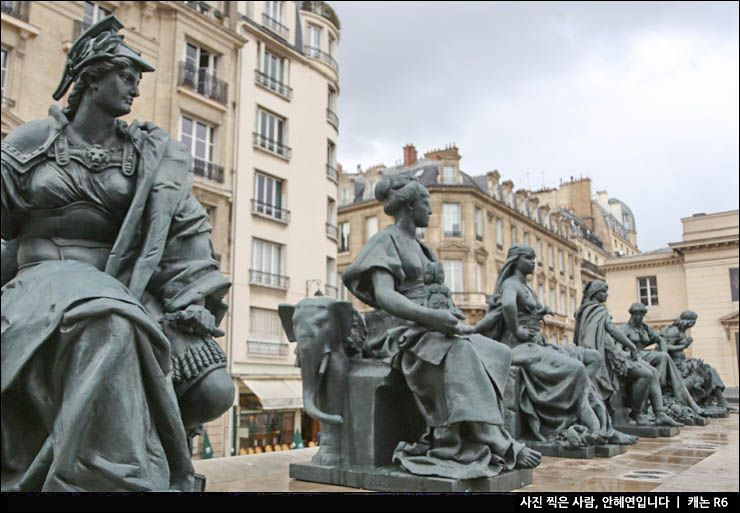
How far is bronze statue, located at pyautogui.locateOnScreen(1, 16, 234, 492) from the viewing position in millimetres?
2205

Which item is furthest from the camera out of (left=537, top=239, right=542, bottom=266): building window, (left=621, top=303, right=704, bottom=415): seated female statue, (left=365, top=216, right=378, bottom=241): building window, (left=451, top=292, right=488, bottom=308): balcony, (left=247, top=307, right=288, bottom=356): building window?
(left=537, top=239, right=542, bottom=266): building window

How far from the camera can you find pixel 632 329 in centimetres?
1021

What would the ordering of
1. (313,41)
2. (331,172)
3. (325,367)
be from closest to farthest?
1. (325,367)
2. (331,172)
3. (313,41)

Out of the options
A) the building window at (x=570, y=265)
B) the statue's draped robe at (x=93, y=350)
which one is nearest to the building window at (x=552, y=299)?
the building window at (x=570, y=265)

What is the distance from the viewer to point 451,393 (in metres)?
3.96

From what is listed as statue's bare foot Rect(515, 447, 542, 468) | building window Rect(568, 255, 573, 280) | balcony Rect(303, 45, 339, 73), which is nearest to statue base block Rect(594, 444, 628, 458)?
statue's bare foot Rect(515, 447, 542, 468)

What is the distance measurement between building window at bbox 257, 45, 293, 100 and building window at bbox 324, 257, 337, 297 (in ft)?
23.9

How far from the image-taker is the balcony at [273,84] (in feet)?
85.4

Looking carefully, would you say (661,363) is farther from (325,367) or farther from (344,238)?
(344,238)

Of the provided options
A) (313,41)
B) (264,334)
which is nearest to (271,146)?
(313,41)

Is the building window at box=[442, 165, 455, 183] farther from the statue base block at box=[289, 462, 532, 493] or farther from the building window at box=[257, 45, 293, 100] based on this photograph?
the statue base block at box=[289, 462, 532, 493]

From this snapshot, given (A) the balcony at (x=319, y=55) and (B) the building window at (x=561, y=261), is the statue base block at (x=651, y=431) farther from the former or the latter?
(B) the building window at (x=561, y=261)

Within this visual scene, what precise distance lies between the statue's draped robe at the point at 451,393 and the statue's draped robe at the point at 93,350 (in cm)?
178

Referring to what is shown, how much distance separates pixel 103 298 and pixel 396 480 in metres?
2.33
